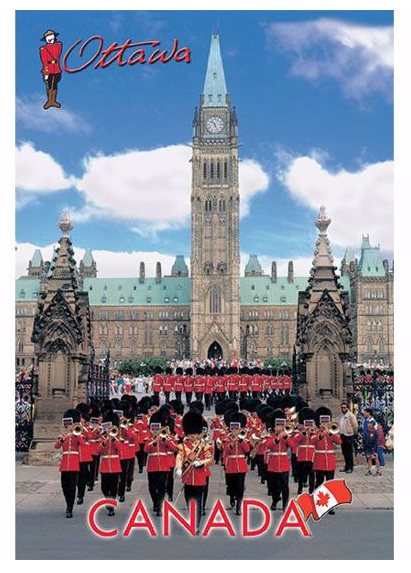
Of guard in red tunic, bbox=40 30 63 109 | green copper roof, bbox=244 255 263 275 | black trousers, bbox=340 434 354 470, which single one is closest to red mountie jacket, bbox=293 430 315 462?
black trousers, bbox=340 434 354 470

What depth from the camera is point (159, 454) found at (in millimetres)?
14836

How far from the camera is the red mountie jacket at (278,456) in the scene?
1480 cm

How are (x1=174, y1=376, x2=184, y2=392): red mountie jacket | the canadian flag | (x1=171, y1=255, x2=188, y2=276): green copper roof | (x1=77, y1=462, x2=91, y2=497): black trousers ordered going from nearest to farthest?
1. the canadian flag
2. (x1=77, y1=462, x2=91, y2=497): black trousers
3. (x1=174, y1=376, x2=184, y2=392): red mountie jacket
4. (x1=171, y1=255, x2=188, y2=276): green copper roof

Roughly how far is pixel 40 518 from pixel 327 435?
5461 millimetres

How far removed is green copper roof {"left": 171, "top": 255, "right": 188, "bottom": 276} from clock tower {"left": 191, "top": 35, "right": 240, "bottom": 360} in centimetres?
1585

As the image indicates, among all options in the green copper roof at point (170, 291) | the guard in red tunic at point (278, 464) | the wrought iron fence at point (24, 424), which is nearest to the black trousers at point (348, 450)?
the guard in red tunic at point (278, 464)

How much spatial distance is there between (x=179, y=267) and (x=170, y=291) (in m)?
8.61

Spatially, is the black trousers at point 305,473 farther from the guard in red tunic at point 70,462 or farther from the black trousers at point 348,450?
the guard in red tunic at point 70,462

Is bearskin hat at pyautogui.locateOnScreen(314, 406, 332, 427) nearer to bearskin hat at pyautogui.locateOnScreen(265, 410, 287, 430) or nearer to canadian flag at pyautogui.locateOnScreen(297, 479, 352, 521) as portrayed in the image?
bearskin hat at pyautogui.locateOnScreen(265, 410, 287, 430)

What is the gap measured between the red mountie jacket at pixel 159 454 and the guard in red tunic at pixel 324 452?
8.91 ft

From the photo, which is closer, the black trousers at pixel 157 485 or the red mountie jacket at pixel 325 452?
the black trousers at pixel 157 485

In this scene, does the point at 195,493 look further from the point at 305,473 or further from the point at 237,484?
the point at 305,473

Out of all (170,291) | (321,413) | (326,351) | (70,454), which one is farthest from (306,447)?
(170,291)

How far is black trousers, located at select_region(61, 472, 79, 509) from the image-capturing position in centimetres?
1430
